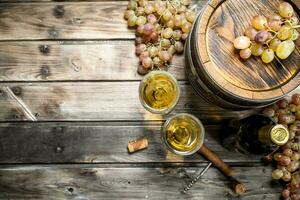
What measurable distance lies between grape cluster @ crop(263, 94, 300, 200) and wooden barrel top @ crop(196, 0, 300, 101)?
27 cm

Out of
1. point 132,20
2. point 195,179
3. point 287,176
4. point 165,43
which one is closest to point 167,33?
point 165,43

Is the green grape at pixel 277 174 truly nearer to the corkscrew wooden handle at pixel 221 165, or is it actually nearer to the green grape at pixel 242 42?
the corkscrew wooden handle at pixel 221 165

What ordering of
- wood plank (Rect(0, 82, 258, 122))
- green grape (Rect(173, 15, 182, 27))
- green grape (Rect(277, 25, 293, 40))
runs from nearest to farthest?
green grape (Rect(277, 25, 293, 40))
green grape (Rect(173, 15, 182, 27))
wood plank (Rect(0, 82, 258, 122))

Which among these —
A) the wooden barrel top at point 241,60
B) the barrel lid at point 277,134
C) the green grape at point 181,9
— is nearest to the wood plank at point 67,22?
the green grape at point 181,9

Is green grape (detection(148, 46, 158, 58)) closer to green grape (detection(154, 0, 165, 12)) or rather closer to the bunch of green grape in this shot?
green grape (detection(154, 0, 165, 12))

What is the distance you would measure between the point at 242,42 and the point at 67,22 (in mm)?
695

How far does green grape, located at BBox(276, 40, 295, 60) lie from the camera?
1.22 metres

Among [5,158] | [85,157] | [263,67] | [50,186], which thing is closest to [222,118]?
[263,67]

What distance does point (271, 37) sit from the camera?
1.24 meters

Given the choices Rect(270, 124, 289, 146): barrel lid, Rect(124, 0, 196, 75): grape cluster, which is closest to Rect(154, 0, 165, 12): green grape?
Rect(124, 0, 196, 75): grape cluster

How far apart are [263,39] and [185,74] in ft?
1.37

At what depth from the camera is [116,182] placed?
1.60 m

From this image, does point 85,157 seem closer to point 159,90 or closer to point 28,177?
point 28,177

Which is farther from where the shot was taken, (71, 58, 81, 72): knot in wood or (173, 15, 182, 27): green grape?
(71, 58, 81, 72): knot in wood
